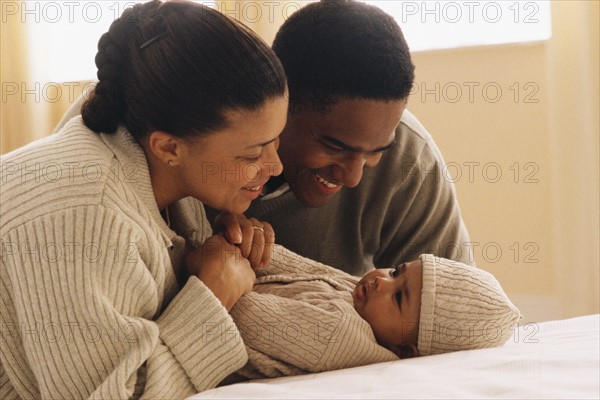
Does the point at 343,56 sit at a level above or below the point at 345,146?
above

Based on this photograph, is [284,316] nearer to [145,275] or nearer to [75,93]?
[145,275]

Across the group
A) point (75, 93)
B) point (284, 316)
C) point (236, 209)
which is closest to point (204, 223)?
point (236, 209)

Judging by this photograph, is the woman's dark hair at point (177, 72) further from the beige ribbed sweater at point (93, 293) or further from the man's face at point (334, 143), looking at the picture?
the man's face at point (334, 143)

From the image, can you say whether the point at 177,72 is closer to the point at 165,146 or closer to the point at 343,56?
→ the point at 165,146

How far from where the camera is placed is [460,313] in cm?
133

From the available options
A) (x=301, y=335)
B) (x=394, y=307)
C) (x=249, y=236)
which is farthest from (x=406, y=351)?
(x=249, y=236)

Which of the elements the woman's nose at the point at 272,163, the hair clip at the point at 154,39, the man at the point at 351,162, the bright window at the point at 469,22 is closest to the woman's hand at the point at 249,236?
the man at the point at 351,162

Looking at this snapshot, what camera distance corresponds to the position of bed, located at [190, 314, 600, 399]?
104 cm

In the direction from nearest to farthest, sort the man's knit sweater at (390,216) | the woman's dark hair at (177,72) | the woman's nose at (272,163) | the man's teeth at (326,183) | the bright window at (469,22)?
the woman's dark hair at (177,72) → the woman's nose at (272,163) → the man's teeth at (326,183) → the man's knit sweater at (390,216) → the bright window at (469,22)

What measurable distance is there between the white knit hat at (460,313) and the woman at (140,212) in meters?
0.31

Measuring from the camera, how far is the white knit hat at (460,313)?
132 cm

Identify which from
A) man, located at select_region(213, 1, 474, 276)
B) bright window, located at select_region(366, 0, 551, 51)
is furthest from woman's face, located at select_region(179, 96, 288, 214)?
bright window, located at select_region(366, 0, 551, 51)

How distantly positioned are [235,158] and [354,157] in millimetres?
359

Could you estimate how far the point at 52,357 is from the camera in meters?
1.09
